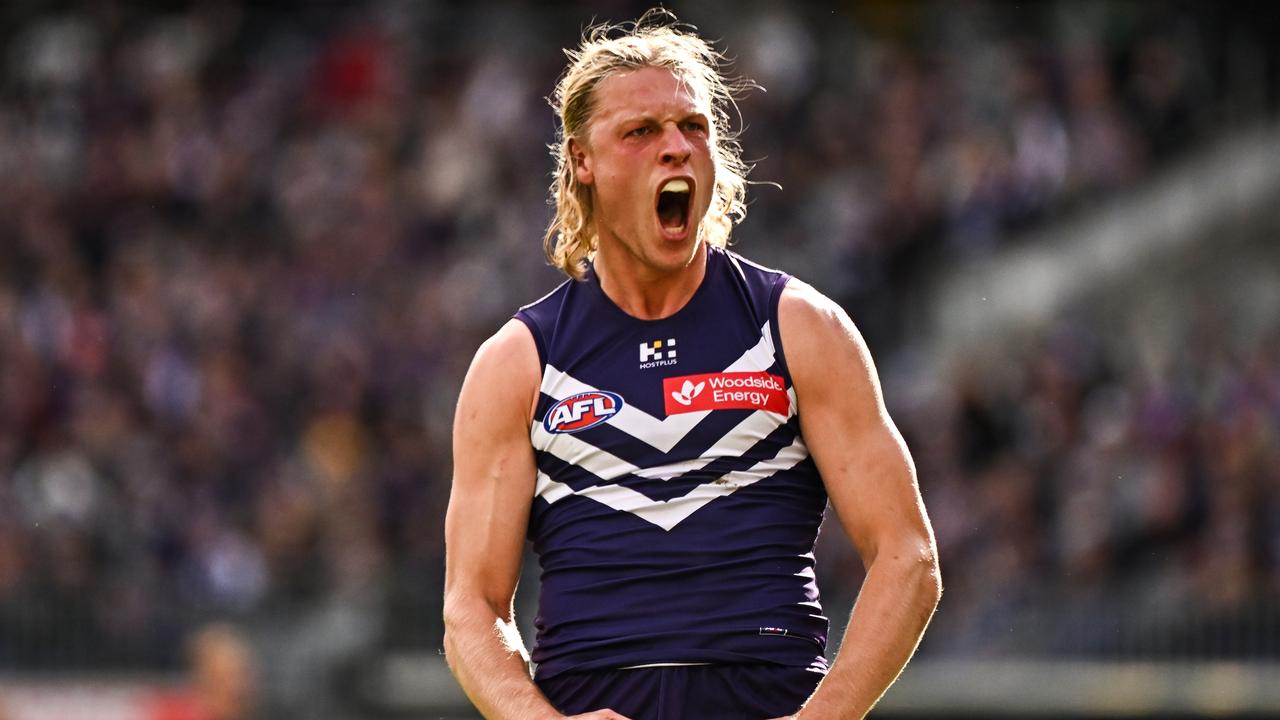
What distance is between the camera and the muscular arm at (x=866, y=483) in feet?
14.9

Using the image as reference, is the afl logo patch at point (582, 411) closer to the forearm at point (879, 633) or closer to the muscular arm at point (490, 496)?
the muscular arm at point (490, 496)

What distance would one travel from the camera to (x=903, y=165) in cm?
1647

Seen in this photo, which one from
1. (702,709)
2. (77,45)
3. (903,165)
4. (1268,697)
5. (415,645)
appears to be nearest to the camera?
(702,709)

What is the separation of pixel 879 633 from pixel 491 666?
86cm

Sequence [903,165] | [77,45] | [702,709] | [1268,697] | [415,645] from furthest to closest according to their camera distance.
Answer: [77,45], [903,165], [415,645], [1268,697], [702,709]

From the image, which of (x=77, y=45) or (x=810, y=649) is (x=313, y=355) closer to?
(x=77, y=45)

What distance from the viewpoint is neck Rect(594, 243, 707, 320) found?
190 inches

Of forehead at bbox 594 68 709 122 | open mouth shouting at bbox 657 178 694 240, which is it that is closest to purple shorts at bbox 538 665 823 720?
open mouth shouting at bbox 657 178 694 240

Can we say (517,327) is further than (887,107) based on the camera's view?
No

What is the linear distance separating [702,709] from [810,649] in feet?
0.95

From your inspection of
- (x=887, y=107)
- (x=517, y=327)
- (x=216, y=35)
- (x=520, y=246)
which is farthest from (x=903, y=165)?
(x=517, y=327)

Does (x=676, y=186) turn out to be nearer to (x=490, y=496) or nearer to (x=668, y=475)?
(x=668, y=475)

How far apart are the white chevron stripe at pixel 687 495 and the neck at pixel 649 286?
16.7 inches

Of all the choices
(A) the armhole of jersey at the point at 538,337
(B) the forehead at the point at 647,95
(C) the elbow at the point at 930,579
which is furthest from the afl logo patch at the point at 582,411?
(C) the elbow at the point at 930,579
